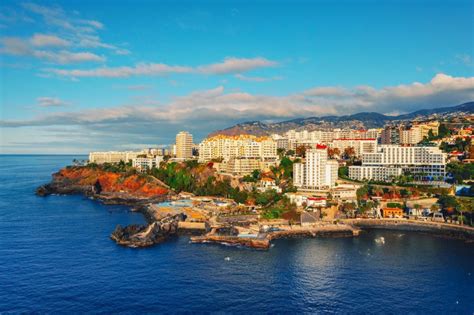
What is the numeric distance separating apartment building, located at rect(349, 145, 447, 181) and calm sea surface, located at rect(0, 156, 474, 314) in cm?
2566

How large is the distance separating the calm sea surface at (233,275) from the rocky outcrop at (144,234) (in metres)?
1.16

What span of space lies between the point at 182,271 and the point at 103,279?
6292mm

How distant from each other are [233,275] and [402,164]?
55.1m

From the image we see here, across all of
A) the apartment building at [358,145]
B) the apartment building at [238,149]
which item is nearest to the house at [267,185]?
the apartment building at [238,149]

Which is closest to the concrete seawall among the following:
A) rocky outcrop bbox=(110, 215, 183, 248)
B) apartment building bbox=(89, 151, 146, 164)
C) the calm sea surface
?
the calm sea surface

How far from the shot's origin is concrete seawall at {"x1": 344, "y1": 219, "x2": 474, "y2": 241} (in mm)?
48031

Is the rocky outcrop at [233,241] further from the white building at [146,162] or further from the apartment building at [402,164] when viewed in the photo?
the white building at [146,162]

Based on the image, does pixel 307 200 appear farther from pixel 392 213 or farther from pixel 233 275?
pixel 233 275

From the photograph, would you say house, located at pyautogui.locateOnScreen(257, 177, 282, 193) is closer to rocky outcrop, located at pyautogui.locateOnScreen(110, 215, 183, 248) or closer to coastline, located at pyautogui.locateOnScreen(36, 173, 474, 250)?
coastline, located at pyautogui.locateOnScreen(36, 173, 474, 250)

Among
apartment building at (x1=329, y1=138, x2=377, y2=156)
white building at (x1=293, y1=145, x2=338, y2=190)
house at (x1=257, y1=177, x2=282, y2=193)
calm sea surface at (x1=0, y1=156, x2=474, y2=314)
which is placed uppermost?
apartment building at (x1=329, y1=138, x2=377, y2=156)

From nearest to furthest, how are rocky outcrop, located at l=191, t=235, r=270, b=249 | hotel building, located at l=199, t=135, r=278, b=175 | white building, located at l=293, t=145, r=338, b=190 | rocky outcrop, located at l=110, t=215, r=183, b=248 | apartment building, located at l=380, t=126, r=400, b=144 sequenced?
rocky outcrop, located at l=110, t=215, r=183, b=248 < rocky outcrop, located at l=191, t=235, r=270, b=249 < white building, located at l=293, t=145, r=338, b=190 < hotel building, located at l=199, t=135, r=278, b=175 < apartment building, located at l=380, t=126, r=400, b=144

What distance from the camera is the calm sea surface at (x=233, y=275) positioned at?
27.9 m

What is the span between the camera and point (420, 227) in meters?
51.8

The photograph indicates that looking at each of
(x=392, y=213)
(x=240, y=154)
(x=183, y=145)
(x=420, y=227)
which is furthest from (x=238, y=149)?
(x=420, y=227)
